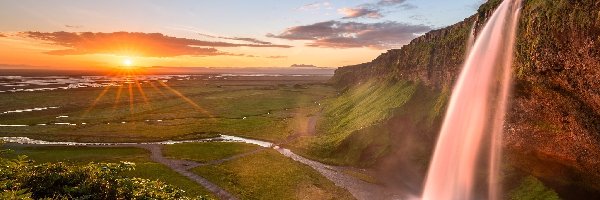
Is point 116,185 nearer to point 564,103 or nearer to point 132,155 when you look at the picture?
point 564,103

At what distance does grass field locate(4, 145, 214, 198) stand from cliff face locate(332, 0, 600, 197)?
32017 millimetres

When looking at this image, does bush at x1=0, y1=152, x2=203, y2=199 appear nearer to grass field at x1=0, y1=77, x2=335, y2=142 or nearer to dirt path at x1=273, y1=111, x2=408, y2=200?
dirt path at x1=273, y1=111, x2=408, y2=200

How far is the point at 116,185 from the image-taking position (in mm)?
14445

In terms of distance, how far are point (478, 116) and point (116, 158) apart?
46.4 m

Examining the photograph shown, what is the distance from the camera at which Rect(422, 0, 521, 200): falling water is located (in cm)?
3722

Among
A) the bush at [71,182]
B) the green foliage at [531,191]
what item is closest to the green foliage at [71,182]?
the bush at [71,182]

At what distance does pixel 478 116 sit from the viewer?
135 ft

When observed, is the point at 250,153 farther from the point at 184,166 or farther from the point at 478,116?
the point at 478,116

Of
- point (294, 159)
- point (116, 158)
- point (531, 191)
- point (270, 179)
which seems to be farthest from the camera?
point (294, 159)

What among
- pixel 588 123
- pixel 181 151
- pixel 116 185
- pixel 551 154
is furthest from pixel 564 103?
pixel 181 151

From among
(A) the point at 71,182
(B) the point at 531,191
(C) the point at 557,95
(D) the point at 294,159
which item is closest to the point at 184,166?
(D) the point at 294,159

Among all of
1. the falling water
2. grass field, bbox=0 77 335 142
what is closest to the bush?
the falling water

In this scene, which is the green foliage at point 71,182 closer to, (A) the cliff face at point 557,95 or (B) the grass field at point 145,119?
(A) the cliff face at point 557,95

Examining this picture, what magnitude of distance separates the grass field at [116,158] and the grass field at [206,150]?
4032 mm
